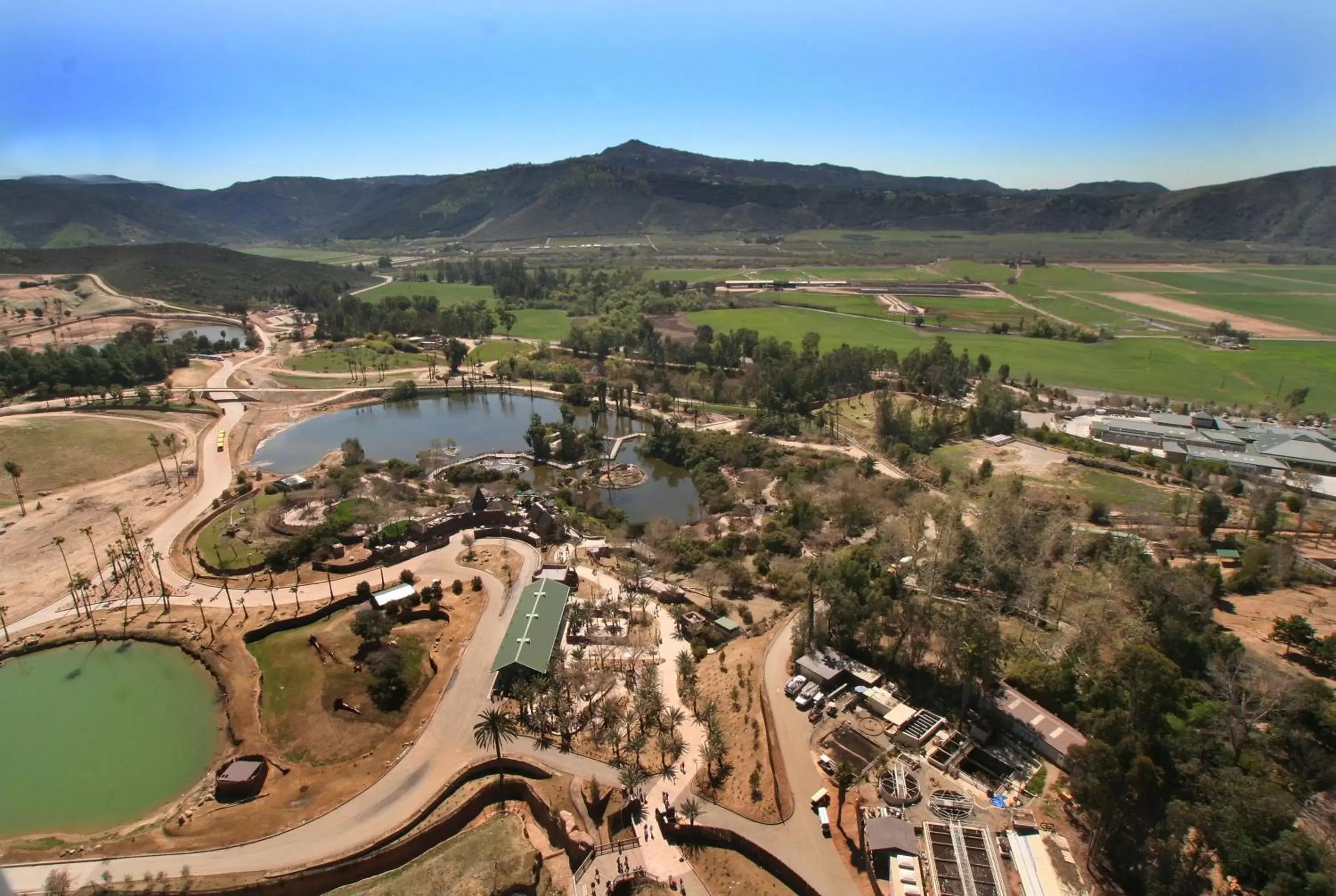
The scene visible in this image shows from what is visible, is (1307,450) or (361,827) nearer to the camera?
(361,827)

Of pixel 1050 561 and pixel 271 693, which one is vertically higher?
pixel 1050 561

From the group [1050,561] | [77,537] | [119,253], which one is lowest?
[77,537]

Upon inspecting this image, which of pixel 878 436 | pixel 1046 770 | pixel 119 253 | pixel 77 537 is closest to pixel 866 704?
pixel 1046 770

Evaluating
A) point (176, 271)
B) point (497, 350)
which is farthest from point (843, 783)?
point (176, 271)

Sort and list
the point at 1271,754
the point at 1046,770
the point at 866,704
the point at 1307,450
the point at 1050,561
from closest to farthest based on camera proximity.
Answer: the point at 1271,754
the point at 1046,770
the point at 866,704
the point at 1050,561
the point at 1307,450

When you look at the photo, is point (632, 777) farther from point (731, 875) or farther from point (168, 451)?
point (168, 451)

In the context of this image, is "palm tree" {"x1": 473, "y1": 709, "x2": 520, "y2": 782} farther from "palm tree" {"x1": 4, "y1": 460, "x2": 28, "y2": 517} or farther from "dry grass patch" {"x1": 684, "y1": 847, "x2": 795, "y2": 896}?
"palm tree" {"x1": 4, "y1": 460, "x2": 28, "y2": 517}

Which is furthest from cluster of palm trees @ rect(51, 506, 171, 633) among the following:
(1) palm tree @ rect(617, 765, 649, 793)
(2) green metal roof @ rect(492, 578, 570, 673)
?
(1) palm tree @ rect(617, 765, 649, 793)

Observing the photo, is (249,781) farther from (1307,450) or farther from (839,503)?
(1307,450)
